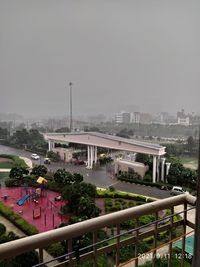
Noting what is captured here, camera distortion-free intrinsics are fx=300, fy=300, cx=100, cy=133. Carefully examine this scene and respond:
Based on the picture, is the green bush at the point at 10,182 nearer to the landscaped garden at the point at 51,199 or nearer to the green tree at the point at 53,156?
the landscaped garden at the point at 51,199

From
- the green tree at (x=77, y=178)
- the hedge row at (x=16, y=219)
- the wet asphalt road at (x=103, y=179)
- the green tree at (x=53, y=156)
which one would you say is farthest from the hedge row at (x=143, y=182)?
the hedge row at (x=16, y=219)

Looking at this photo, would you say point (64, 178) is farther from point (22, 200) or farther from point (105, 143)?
point (105, 143)

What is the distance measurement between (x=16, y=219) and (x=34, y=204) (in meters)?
0.78

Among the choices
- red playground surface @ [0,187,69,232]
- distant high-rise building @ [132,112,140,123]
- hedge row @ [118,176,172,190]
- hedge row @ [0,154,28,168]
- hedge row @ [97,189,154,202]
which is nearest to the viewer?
red playground surface @ [0,187,69,232]

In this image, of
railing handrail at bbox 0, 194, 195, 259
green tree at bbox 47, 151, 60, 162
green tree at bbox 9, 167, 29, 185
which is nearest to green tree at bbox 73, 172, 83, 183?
green tree at bbox 9, 167, 29, 185

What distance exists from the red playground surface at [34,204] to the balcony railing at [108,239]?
324cm

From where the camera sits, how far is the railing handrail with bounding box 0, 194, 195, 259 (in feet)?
1.12

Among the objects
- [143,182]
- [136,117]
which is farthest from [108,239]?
[143,182]

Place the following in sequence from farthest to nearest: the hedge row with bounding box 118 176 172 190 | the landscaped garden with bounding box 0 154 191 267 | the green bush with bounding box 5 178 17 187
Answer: the green bush with bounding box 5 178 17 187 < the hedge row with bounding box 118 176 172 190 < the landscaped garden with bounding box 0 154 191 267

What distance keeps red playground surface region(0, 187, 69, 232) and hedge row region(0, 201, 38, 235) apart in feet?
0.27

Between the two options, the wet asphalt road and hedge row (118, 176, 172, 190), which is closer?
the wet asphalt road

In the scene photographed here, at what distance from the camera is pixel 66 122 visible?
5.30 m

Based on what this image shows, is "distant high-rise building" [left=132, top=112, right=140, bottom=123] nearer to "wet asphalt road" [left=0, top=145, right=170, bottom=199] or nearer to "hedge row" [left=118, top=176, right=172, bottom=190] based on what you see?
"wet asphalt road" [left=0, top=145, right=170, bottom=199]

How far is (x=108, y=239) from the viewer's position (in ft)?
1.45
